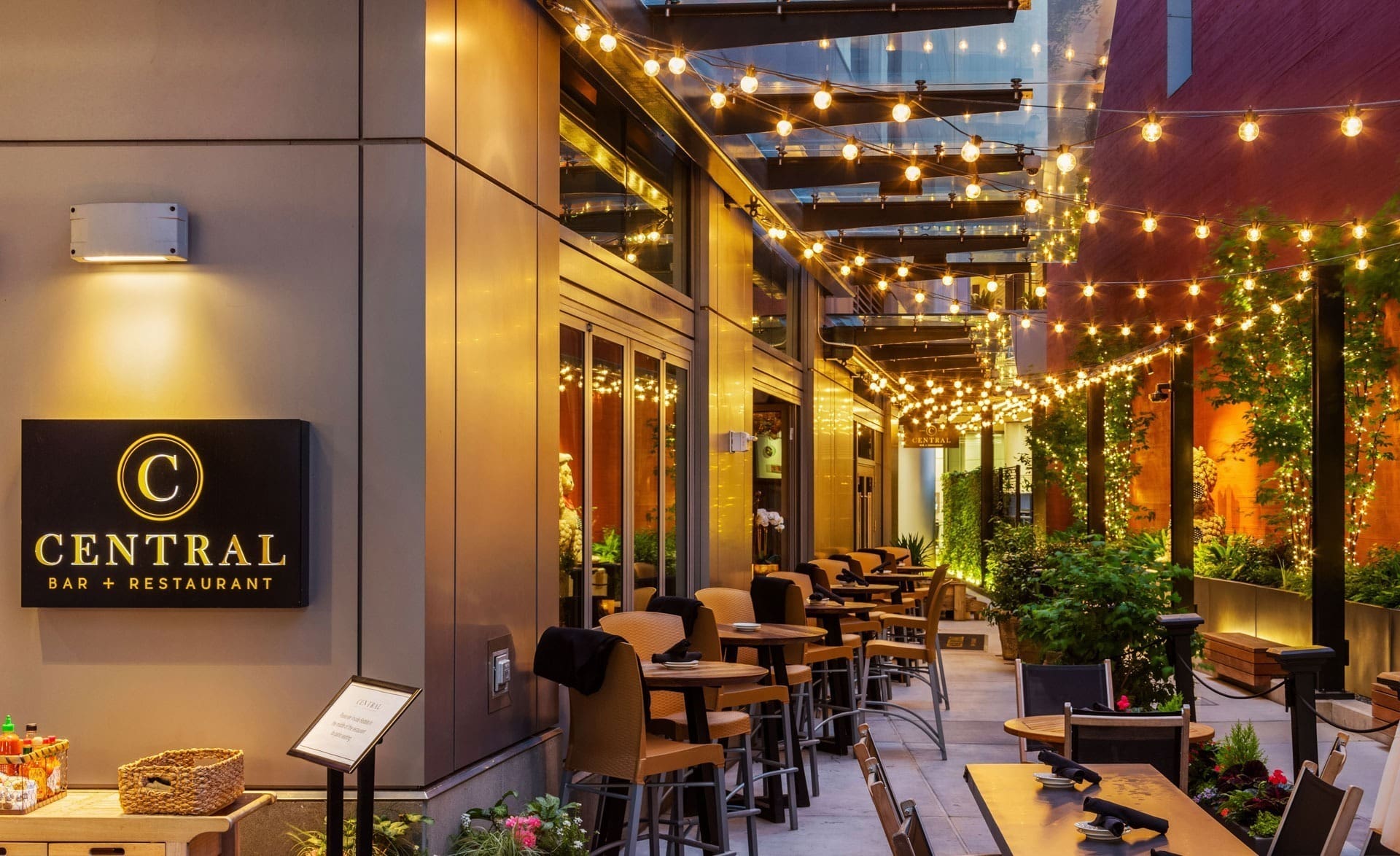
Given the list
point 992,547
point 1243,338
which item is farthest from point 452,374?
point 992,547

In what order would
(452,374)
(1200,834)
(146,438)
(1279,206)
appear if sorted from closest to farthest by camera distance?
1. (1200,834)
2. (146,438)
3. (452,374)
4. (1279,206)

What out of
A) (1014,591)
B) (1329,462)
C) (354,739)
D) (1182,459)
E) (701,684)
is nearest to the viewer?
(354,739)

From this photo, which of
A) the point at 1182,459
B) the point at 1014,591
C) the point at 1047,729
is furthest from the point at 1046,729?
the point at 1182,459

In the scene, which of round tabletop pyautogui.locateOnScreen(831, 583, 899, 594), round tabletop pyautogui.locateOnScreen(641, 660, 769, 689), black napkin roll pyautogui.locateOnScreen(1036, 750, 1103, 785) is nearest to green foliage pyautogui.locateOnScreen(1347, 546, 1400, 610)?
round tabletop pyautogui.locateOnScreen(831, 583, 899, 594)

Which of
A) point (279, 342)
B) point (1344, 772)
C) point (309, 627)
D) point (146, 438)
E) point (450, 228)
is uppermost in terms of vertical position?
point (450, 228)

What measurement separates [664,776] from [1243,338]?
28.2ft

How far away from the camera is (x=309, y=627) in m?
4.52

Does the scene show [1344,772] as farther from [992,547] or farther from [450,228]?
[992,547]

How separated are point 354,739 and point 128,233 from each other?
2117mm

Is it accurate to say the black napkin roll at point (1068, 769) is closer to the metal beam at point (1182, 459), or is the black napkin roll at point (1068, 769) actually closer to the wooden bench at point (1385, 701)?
the wooden bench at point (1385, 701)

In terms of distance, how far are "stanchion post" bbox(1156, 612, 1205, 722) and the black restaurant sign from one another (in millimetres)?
4969

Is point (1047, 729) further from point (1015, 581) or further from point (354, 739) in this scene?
point (1015, 581)

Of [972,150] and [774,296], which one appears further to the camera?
[774,296]

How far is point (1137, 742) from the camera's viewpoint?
184 inches
